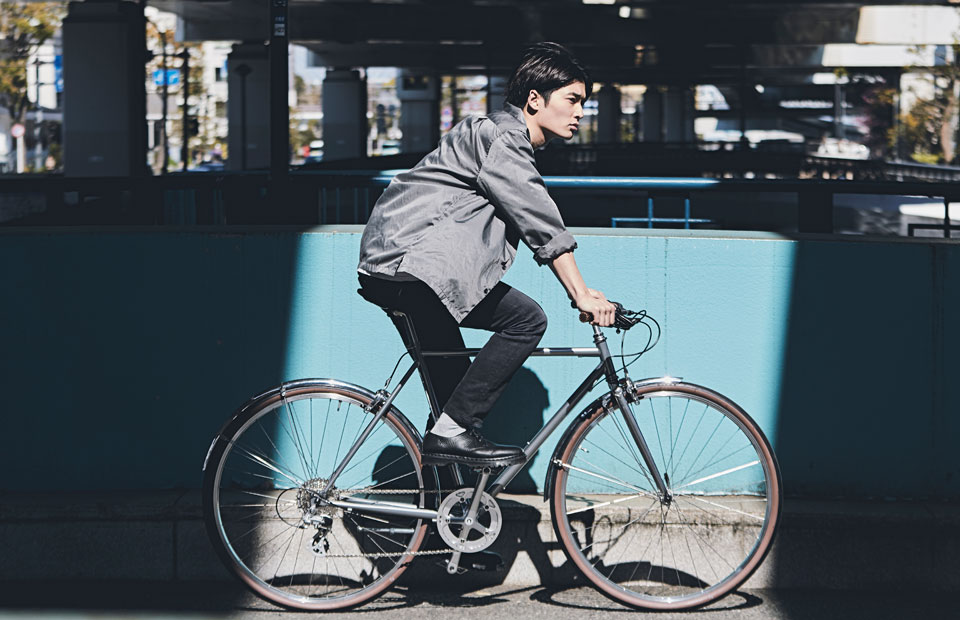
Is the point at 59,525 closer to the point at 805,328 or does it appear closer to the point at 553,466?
the point at 553,466

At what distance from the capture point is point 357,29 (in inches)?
1371

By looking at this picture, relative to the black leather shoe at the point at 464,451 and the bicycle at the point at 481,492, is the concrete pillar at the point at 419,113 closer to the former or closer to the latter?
the bicycle at the point at 481,492

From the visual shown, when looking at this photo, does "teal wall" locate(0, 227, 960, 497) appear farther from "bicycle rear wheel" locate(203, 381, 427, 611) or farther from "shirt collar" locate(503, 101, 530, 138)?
"shirt collar" locate(503, 101, 530, 138)

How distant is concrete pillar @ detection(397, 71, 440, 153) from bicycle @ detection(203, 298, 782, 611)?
67.5 m

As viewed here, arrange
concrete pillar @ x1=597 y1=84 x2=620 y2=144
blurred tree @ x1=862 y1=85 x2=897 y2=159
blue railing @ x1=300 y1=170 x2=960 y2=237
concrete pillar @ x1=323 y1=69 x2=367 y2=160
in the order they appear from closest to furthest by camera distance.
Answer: blue railing @ x1=300 y1=170 x2=960 y2=237
concrete pillar @ x1=323 y1=69 x2=367 y2=160
concrete pillar @ x1=597 y1=84 x2=620 y2=144
blurred tree @ x1=862 y1=85 x2=897 y2=159

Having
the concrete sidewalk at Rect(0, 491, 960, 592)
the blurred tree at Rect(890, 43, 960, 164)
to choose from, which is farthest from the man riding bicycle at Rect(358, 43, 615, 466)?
the blurred tree at Rect(890, 43, 960, 164)

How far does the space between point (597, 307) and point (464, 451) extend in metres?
0.68

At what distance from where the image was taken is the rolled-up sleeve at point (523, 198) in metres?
4.24

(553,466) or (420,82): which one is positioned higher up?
(420,82)

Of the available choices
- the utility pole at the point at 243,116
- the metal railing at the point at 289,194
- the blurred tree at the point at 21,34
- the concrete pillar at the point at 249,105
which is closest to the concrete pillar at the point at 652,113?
the blurred tree at the point at 21,34

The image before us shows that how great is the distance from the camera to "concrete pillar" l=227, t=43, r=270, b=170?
141ft

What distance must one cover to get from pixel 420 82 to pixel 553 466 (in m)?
66.7

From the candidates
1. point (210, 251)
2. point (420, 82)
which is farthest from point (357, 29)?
point (420, 82)

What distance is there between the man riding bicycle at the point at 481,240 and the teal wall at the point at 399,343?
2.89 feet
